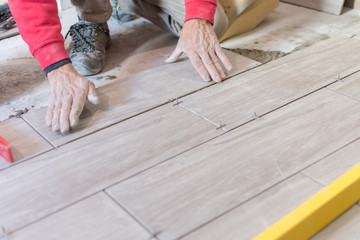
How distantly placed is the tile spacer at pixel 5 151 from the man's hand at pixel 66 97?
0.22 m

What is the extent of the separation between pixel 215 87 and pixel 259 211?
949 mm

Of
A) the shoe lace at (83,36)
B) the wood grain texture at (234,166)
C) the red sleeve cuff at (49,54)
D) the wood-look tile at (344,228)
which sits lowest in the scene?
the wood-look tile at (344,228)

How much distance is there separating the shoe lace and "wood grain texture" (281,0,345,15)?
5.63 ft

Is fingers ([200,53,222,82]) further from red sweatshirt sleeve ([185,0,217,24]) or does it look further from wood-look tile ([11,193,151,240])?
wood-look tile ([11,193,151,240])

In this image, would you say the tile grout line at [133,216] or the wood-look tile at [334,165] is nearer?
the tile grout line at [133,216]

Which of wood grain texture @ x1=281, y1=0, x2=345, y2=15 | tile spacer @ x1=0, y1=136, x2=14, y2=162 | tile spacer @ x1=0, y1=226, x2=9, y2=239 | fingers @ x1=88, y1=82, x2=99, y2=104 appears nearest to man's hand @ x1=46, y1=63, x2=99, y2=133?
fingers @ x1=88, y1=82, x2=99, y2=104

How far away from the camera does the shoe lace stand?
267cm

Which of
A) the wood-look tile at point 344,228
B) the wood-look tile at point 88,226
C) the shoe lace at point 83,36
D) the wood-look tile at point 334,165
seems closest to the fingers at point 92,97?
the wood-look tile at point 88,226

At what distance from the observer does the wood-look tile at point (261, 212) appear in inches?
54.6

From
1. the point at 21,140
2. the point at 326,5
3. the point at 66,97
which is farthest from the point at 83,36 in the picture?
the point at 326,5

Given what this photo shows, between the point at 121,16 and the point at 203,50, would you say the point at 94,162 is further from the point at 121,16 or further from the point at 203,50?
the point at 121,16

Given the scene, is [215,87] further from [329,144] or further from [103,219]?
[103,219]

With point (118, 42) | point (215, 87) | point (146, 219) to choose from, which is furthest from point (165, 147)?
point (118, 42)

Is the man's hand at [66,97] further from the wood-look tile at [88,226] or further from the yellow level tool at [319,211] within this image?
the yellow level tool at [319,211]
